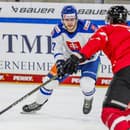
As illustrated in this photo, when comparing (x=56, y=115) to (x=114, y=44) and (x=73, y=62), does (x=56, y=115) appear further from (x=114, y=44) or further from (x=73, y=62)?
(x=114, y=44)

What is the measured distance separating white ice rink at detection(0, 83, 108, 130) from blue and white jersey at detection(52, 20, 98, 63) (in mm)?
553

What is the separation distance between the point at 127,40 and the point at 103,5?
3139 mm

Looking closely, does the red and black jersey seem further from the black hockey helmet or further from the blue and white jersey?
the blue and white jersey

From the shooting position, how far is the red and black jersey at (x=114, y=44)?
3.49 meters

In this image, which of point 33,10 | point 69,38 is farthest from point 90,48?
point 33,10

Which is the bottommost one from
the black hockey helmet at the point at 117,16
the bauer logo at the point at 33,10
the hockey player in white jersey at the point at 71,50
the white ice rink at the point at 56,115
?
the white ice rink at the point at 56,115

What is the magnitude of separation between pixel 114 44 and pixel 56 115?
1.73 meters

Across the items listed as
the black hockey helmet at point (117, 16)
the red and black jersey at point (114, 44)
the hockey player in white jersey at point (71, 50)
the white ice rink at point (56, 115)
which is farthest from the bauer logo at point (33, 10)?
the red and black jersey at point (114, 44)

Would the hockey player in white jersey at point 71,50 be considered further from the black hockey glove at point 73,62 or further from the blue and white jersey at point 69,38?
the black hockey glove at point 73,62

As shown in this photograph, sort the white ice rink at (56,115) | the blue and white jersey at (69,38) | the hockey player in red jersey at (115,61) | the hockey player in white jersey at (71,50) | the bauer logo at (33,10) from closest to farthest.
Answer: the hockey player in red jersey at (115,61) < the white ice rink at (56,115) < the hockey player in white jersey at (71,50) < the blue and white jersey at (69,38) < the bauer logo at (33,10)

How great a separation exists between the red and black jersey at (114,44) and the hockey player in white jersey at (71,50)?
1.41 m

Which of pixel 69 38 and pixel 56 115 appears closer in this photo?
pixel 56 115

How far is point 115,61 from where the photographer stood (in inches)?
139

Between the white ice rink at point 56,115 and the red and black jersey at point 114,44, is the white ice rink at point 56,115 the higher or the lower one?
the lower one
